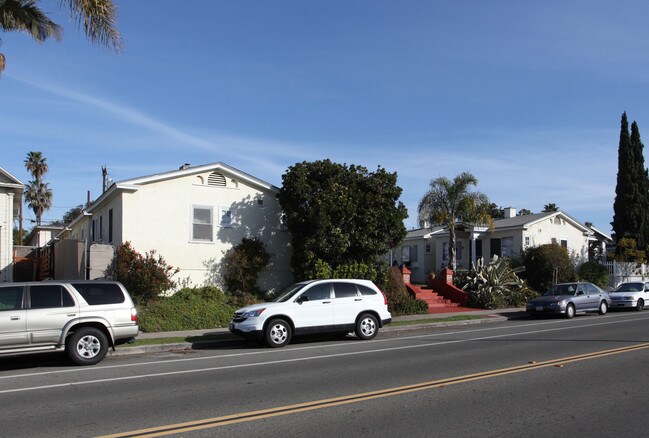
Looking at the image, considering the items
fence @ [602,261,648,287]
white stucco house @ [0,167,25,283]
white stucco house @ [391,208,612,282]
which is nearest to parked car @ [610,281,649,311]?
fence @ [602,261,648,287]

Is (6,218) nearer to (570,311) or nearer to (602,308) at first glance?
(570,311)

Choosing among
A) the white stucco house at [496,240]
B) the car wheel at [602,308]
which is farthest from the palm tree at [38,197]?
the car wheel at [602,308]

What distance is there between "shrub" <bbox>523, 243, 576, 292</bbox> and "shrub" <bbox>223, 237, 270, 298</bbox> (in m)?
16.1

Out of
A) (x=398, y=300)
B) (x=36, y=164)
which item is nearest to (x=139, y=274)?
(x=398, y=300)

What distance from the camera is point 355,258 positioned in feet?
70.2

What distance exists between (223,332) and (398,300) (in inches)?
338

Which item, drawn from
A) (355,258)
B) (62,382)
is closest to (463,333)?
(355,258)

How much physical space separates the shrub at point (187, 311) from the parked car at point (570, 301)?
39.5 ft

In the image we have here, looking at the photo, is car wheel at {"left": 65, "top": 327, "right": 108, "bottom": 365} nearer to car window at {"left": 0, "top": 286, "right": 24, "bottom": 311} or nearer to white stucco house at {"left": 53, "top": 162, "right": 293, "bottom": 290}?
car window at {"left": 0, "top": 286, "right": 24, "bottom": 311}

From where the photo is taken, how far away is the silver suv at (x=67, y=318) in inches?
429

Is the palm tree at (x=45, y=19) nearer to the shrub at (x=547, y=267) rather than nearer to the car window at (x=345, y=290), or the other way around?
the car window at (x=345, y=290)

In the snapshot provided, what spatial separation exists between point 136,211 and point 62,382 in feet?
36.3

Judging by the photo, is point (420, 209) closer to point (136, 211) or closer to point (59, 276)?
point (136, 211)

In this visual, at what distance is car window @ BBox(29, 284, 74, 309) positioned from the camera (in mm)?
11242
